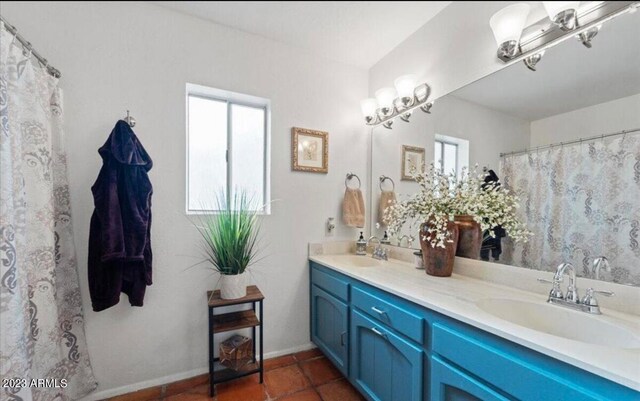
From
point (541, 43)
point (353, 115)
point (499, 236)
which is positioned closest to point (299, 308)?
point (499, 236)

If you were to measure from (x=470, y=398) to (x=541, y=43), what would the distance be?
1458 millimetres

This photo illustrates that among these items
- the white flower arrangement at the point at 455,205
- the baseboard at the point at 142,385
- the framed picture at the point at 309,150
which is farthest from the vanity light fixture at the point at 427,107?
the baseboard at the point at 142,385

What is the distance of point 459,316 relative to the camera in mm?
897

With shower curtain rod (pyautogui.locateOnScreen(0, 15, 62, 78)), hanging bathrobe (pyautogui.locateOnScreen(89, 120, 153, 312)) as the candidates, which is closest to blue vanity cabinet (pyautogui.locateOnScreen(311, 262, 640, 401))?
hanging bathrobe (pyautogui.locateOnScreen(89, 120, 153, 312))

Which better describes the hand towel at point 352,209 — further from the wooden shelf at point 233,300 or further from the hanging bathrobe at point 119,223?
the hanging bathrobe at point 119,223

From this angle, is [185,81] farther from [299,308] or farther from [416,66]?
[299,308]

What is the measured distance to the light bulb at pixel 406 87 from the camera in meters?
1.73

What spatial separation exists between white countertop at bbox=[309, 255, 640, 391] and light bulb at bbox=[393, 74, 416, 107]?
45.1 inches

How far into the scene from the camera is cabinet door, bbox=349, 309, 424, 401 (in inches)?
42.7

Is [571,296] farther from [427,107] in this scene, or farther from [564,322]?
[427,107]

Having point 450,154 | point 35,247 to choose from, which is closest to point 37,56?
point 35,247

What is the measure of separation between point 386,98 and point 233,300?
1748 millimetres

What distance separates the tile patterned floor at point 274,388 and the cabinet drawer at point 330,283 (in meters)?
0.55

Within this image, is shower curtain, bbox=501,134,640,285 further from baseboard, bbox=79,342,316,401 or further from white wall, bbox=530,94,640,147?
baseboard, bbox=79,342,316,401
